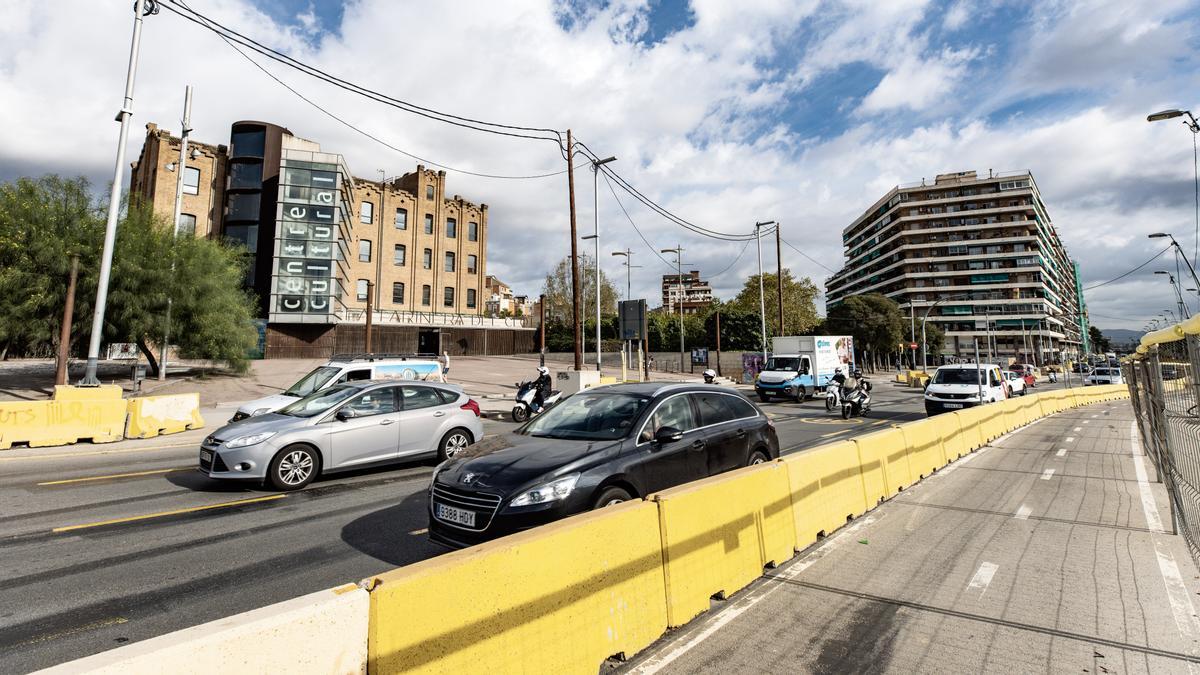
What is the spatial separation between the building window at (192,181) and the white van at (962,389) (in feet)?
166

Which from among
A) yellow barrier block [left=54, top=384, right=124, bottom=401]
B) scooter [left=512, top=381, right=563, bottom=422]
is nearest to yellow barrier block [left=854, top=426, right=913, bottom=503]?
scooter [left=512, top=381, right=563, bottom=422]

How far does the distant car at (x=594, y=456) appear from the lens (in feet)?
14.0

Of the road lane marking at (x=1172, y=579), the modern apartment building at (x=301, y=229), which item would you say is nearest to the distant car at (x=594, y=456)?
the road lane marking at (x=1172, y=579)

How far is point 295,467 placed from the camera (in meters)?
7.51

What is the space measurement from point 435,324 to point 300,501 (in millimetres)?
42923

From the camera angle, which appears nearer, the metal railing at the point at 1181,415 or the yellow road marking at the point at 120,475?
the metal railing at the point at 1181,415

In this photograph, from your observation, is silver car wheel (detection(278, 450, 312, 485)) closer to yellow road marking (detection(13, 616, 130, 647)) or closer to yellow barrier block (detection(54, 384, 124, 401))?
yellow road marking (detection(13, 616, 130, 647))

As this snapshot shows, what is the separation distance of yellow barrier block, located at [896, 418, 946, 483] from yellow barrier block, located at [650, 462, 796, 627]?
410 cm

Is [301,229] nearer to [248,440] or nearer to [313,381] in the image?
[313,381]

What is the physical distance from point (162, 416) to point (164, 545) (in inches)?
391

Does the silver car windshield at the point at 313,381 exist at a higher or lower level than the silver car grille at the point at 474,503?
higher

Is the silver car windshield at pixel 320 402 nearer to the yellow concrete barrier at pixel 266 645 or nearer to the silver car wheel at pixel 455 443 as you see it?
the silver car wheel at pixel 455 443

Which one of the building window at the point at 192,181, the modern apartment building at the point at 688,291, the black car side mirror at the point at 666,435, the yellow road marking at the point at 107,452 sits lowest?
the yellow road marking at the point at 107,452

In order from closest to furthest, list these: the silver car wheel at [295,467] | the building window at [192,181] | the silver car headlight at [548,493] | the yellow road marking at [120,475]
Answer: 1. the silver car headlight at [548,493]
2. the silver car wheel at [295,467]
3. the yellow road marking at [120,475]
4. the building window at [192,181]
